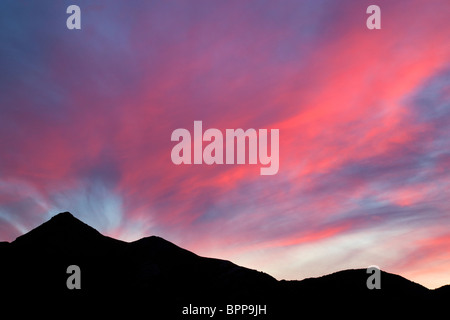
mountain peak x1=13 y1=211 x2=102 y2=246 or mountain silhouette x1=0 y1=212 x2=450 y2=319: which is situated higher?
mountain peak x1=13 y1=211 x2=102 y2=246

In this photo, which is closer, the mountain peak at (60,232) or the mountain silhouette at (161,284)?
the mountain silhouette at (161,284)

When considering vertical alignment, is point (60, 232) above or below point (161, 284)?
above

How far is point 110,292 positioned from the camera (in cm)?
6250

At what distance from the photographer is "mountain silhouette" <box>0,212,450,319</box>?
58.8m

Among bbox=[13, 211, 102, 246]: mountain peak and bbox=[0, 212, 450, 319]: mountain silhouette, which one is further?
bbox=[13, 211, 102, 246]: mountain peak

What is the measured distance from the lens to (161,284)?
66.8 m

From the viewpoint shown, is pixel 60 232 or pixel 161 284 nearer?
pixel 161 284

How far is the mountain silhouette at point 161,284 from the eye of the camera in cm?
5884
